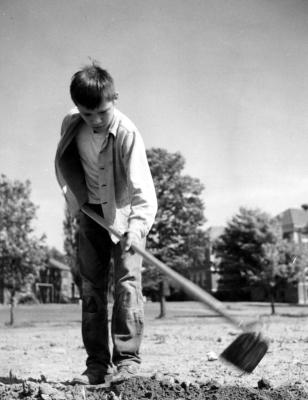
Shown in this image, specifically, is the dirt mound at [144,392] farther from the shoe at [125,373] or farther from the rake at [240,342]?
the rake at [240,342]

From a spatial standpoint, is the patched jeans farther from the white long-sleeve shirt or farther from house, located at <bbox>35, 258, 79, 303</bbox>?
house, located at <bbox>35, 258, 79, 303</bbox>

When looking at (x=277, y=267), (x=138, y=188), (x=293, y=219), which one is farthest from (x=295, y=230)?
(x=138, y=188)

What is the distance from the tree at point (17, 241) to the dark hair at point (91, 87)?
1306cm

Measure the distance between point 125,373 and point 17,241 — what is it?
13288 millimetres

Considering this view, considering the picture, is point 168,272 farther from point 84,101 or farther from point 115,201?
point 84,101

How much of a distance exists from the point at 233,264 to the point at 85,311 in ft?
118

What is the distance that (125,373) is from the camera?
3.46 m

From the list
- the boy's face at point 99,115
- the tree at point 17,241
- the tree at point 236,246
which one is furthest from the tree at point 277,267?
the boy's face at point 99,115

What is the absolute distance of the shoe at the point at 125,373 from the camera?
3.39 metres

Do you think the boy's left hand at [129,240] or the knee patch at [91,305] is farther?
the knee patch at [91,305]

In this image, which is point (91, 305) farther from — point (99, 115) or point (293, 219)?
point (293, 219)

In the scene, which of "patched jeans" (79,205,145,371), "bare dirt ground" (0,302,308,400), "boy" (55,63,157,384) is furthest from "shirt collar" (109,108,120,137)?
"bare dirt ground" (0,302,308,400)

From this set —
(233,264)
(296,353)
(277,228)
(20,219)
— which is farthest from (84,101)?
(233,264)

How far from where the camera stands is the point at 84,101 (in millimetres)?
3469
